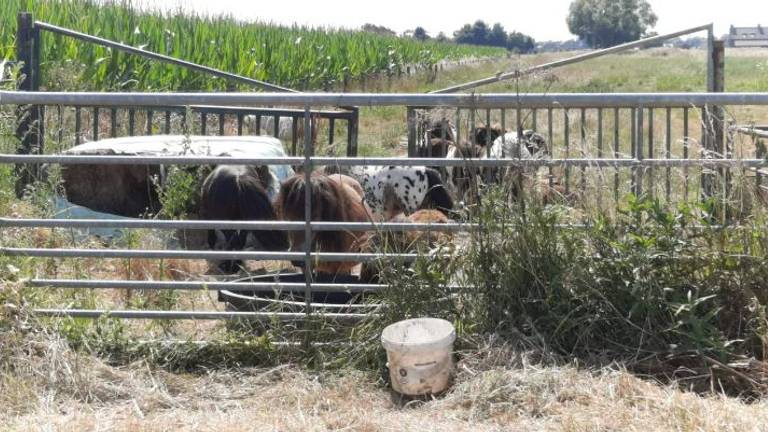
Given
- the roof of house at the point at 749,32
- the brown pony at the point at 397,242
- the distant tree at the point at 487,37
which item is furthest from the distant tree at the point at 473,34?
the brown pony at the point at 397,242

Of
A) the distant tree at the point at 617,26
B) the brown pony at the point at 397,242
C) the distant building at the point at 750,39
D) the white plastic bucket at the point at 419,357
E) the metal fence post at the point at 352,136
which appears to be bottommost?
the white plastic bucket at the point at 419,357

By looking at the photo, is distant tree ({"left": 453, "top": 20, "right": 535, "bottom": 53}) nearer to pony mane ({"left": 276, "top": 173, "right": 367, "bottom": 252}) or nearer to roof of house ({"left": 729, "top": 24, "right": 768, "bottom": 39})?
roof of house ({"left": 729, "top": 24, "right": 768, "bottom": 39})

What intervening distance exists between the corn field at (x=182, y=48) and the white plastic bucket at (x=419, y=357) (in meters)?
10.2

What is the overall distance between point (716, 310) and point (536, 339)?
1.00m

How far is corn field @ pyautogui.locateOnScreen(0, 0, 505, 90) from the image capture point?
19641 millimetres

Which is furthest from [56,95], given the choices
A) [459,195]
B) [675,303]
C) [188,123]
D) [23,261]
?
[675,303]

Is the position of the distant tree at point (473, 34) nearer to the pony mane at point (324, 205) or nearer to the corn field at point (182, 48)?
the corn field at point (182, 48)

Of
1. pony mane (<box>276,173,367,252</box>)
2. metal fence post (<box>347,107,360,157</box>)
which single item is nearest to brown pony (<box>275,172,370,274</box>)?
pony mane (<box>276,173,367,252</box>)

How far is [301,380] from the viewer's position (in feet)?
19.1

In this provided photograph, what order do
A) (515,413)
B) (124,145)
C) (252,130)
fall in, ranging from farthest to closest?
1. (252,130)
2. (124,145)
3. (515,413)

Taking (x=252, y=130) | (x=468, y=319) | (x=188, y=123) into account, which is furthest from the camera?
(x=252, y=130)

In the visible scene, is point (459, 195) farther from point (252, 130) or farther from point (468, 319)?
point (252, 130)

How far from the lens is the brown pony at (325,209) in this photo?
8117 mm

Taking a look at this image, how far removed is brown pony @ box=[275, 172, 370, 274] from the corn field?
7.34 metres
